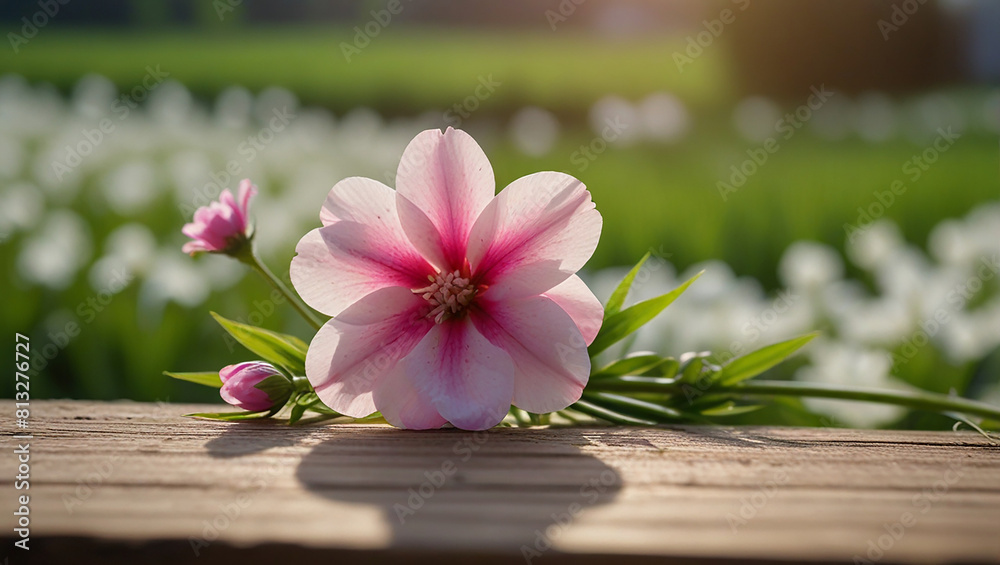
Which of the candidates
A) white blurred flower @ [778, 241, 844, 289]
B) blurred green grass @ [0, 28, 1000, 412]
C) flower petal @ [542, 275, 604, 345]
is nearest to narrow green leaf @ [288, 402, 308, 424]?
flower petal @ [542, 275, 604, 345]

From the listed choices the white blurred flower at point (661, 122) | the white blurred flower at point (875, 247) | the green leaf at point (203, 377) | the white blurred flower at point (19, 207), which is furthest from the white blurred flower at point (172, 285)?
the white blurred flower at point (661, 122)

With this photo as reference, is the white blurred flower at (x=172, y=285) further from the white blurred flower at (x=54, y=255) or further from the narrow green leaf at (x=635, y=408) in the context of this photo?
the narrow green leaf at (x=635, y=408)

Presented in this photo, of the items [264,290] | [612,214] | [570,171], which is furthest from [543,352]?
[570,171]

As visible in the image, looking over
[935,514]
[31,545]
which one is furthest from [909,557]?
[31,545]

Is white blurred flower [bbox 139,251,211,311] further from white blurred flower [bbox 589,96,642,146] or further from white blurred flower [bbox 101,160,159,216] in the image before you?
white blurred flower [bbox 589,96,642,146]

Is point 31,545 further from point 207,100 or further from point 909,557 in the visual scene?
point 207,100
